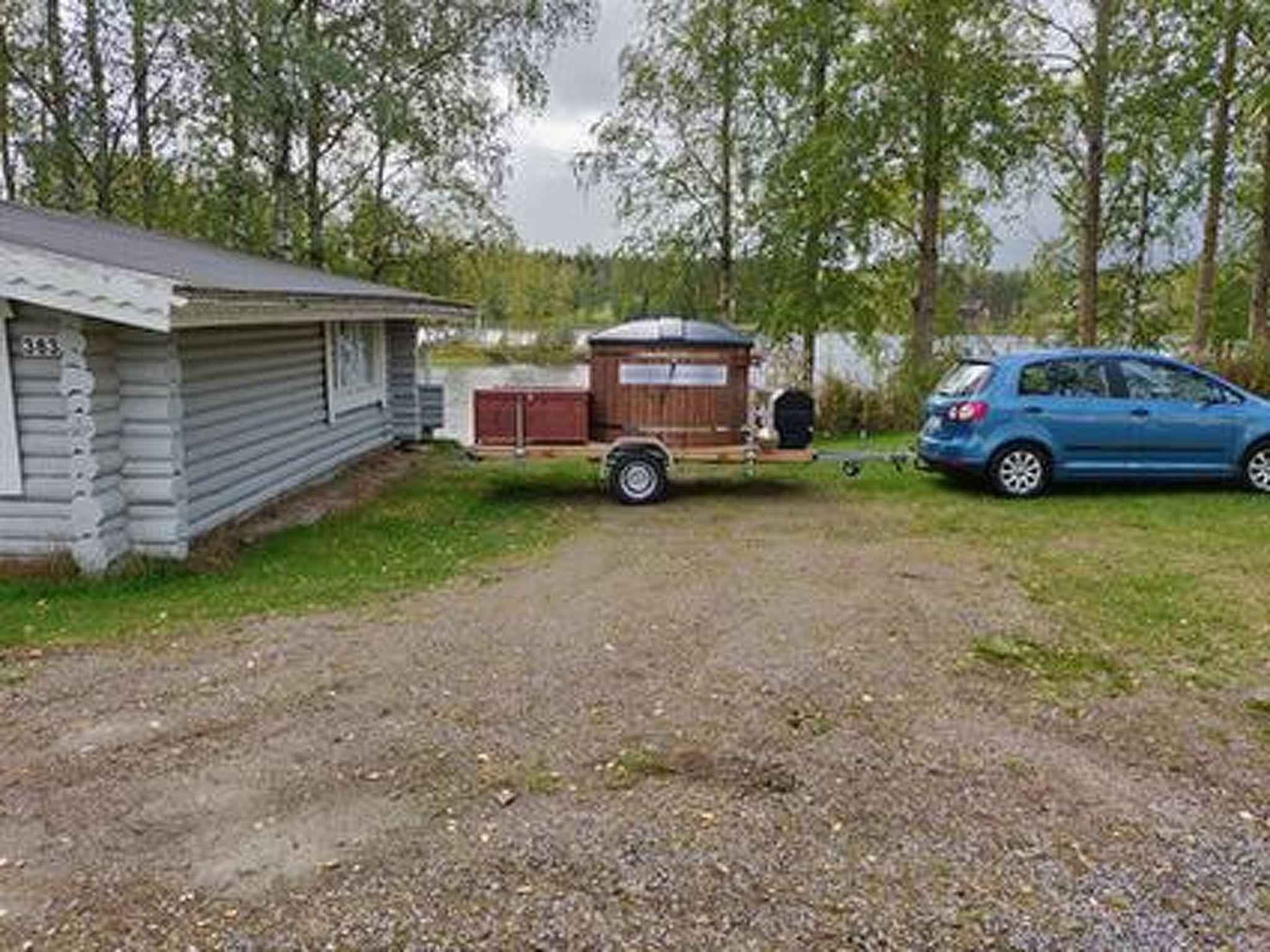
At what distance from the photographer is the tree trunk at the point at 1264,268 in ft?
58.7

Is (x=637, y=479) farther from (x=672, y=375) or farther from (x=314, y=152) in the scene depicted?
(x=314, y=152)

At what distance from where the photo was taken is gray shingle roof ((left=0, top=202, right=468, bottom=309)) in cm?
679

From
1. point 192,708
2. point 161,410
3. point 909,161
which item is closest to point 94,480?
point 161,410

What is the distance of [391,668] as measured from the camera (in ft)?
17.1

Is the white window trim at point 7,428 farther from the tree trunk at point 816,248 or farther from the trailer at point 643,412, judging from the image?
the tree trunk at point 816,248

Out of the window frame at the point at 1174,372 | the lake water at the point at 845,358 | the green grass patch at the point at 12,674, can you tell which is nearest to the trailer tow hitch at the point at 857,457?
the window frame at the point at 1174,372

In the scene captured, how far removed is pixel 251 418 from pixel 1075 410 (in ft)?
27.7

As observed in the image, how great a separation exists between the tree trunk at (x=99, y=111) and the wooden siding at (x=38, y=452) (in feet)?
38.7

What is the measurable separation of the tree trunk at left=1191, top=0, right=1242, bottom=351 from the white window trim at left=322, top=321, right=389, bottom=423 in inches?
597

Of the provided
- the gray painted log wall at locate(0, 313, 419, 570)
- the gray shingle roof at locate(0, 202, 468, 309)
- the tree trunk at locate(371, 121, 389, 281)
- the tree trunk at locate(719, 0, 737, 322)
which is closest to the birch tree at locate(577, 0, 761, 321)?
the tree trunk at locate(719, 0, 737, 322)

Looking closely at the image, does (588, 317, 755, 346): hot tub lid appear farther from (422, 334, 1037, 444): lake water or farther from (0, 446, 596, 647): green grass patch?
(422, 334, 1037, 444): lake water

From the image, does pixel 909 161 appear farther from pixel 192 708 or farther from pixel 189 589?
pixel 192 708

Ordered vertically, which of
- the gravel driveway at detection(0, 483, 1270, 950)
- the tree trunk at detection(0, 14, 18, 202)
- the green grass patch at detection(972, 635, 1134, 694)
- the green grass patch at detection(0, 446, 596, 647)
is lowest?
the gravel driveway at detection(0, 483, 1270, 950)

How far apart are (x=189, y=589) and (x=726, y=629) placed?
3.92 m
